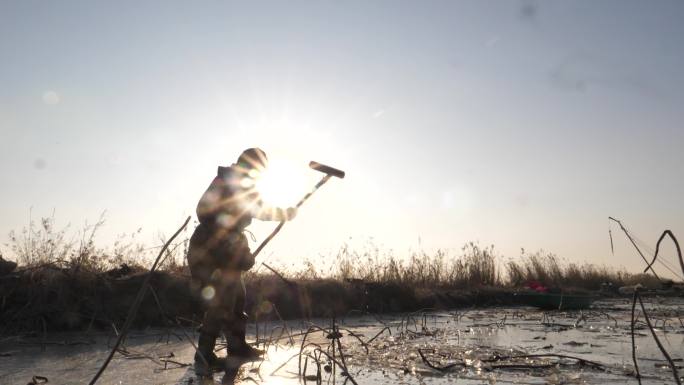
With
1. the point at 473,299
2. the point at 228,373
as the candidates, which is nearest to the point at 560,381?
the point at 228,373

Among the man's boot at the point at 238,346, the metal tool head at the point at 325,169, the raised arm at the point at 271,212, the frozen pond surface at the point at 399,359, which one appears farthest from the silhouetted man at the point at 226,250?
the metal tool head at the point at 325,169

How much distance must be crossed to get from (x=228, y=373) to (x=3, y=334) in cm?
373

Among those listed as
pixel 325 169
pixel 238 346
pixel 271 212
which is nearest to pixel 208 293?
pixel 238 346

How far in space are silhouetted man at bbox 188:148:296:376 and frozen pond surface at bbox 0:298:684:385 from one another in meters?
0.34

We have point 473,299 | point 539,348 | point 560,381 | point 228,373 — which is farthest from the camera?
point 473,299

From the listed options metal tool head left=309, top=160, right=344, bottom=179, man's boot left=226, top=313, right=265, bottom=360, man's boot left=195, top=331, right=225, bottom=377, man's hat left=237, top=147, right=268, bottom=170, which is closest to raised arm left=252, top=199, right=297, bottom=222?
man's hat left=237, top=147, right=268, bottom=170

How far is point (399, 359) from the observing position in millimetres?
4172

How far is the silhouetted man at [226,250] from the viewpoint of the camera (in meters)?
4.18

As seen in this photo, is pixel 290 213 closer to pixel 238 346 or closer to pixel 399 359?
pixel 238 346

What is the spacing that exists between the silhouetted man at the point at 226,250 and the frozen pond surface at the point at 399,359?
13.2 inches

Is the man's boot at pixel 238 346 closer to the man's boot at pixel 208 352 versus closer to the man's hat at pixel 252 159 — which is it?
the man's boot at pixel 208 352

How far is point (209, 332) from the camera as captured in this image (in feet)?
13.4

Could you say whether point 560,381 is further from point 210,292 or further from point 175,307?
point 175,307

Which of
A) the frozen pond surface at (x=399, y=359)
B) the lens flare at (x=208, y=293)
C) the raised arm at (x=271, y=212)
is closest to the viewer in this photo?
the frozen pond surface at (x=399, y=359)
